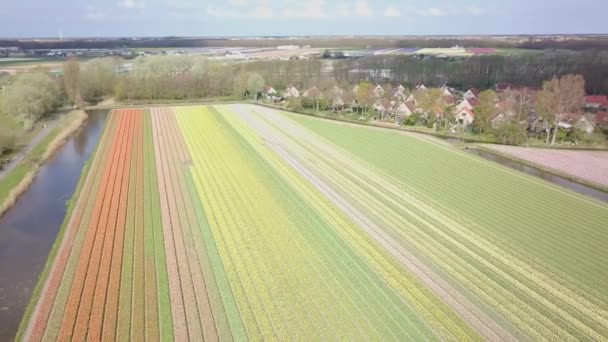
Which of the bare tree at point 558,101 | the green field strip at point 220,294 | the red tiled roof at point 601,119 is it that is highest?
the bare tree at point 558,101

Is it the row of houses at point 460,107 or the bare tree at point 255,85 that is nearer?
the row of houses at point 460,107

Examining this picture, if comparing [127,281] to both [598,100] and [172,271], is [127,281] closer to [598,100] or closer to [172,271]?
[172,271]

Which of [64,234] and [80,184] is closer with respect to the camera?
[64,234]

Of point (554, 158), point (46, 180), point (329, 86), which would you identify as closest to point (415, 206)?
point (554, 158)

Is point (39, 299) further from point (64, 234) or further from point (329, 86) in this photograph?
point (329, 86)

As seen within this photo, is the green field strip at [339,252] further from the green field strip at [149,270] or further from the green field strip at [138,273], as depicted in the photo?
the green field strip at [138,273]

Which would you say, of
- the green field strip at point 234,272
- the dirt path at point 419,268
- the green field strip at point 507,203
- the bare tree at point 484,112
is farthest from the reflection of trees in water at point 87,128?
the bare tree at point 484,112
